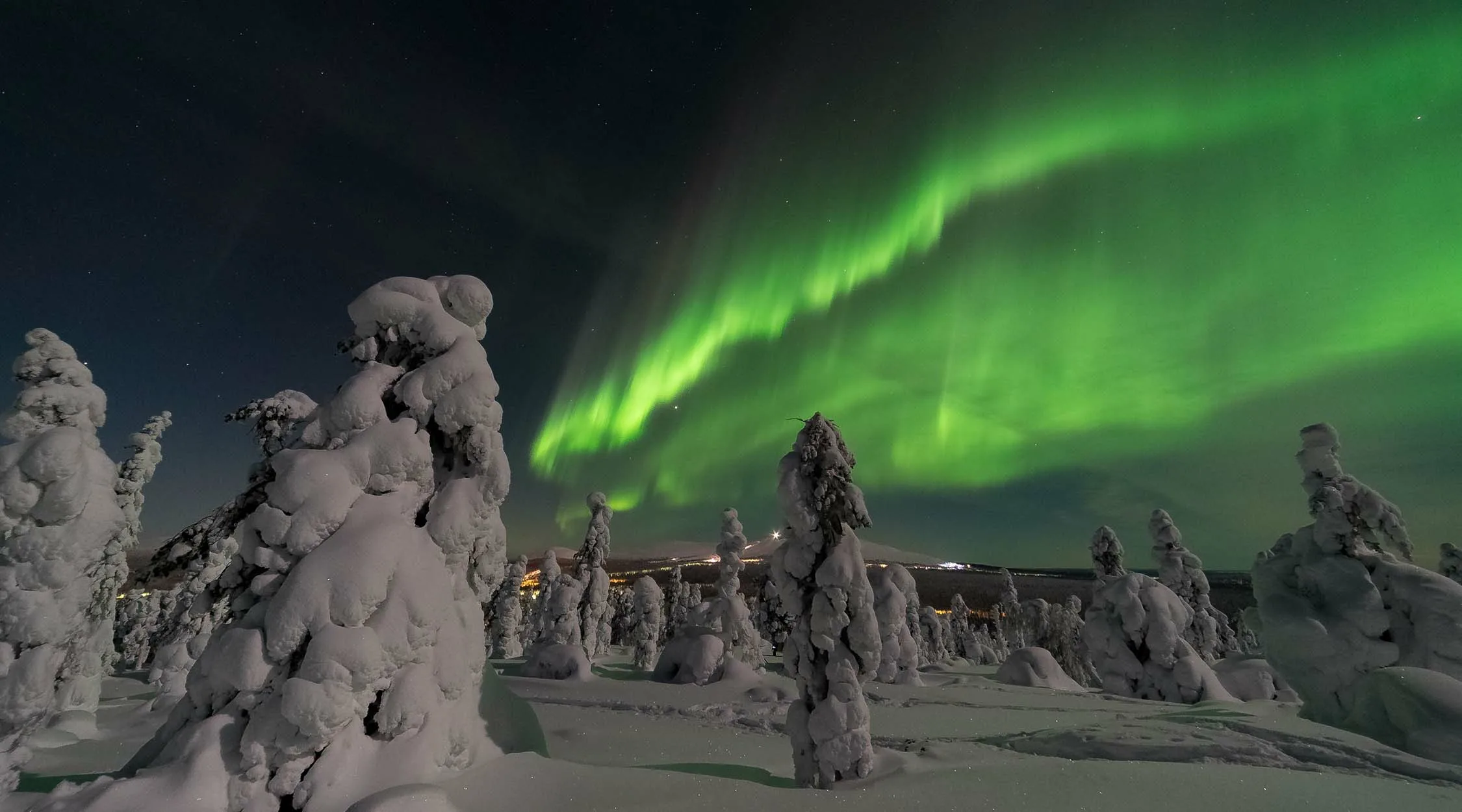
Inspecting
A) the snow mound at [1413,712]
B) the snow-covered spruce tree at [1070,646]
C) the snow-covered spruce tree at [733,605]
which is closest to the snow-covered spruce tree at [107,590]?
the snow-covered spruce tree at [733,605]

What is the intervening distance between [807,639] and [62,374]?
13806mm

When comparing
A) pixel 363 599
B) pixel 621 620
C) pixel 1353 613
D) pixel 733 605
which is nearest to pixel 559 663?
pixel 733 605

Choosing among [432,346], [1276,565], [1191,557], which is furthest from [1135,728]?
[1191,557]

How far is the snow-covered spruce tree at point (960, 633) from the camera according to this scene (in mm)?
68000

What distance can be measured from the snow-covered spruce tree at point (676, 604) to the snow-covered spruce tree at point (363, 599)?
5644cm

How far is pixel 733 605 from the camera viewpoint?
1222 inches

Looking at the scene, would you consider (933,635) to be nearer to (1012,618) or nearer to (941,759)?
(1012,618)

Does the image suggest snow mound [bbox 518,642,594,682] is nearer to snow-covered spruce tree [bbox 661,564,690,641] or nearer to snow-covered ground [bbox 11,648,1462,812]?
snow-covered ground [bbox 11,648,1462,812]

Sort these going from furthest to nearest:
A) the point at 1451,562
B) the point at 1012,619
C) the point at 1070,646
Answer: the point at 1012,619 < the point at 1070,646 < the point at 1451,562

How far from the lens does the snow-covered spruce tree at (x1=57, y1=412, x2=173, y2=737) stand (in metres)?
10.5

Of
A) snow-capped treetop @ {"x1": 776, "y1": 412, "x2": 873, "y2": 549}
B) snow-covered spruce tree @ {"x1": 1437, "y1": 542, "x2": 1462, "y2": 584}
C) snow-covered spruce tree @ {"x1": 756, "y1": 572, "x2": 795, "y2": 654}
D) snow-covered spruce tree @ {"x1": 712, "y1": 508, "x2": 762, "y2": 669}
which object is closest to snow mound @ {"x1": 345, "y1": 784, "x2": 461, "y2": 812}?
snow-capped treetop @ {"x1": 776, "y1": 412, "x2": 873, "y2": 549}

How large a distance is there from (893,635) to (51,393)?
32.9 m

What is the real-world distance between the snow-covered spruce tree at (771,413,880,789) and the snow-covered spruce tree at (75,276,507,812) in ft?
17.1

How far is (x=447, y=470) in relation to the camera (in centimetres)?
834
